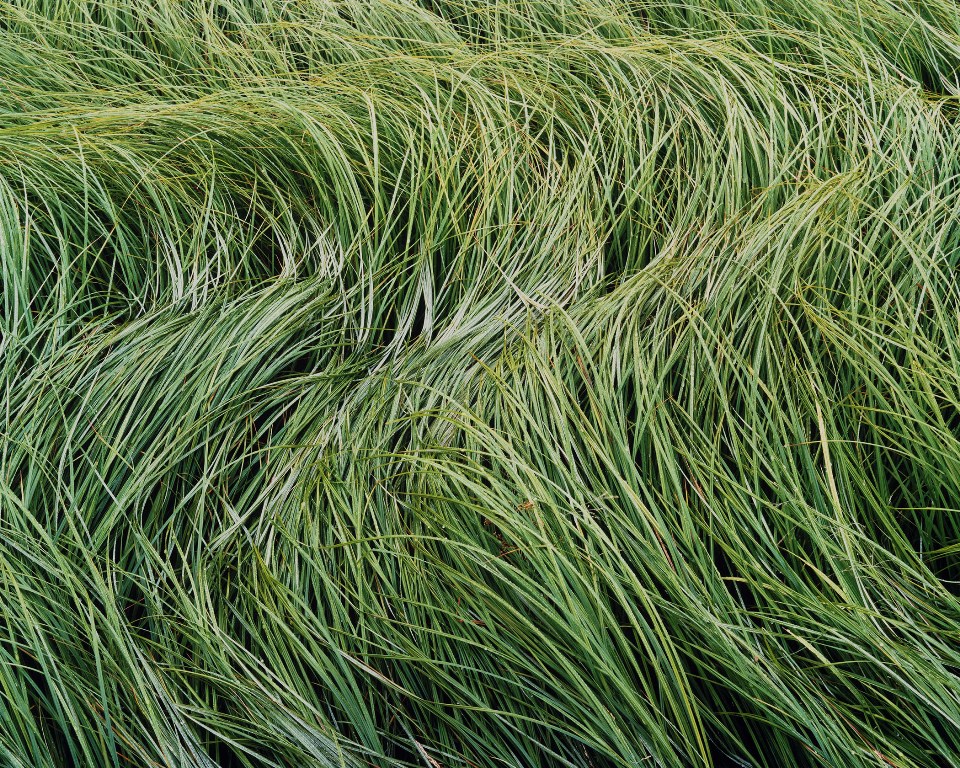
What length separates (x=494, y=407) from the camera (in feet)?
4.78

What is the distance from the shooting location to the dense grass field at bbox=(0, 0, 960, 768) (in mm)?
1173

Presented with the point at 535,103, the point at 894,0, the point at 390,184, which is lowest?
the point at 390,184

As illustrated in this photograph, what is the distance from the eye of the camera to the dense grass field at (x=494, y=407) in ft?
3.85

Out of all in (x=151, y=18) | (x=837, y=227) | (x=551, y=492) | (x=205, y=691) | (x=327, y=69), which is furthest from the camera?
(x=151, y=18)

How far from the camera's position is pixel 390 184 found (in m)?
1.92

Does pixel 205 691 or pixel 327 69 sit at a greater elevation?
pixel 327 69

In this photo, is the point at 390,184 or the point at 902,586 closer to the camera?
the point at 902,586

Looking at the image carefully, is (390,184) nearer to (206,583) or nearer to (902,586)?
(206,583)

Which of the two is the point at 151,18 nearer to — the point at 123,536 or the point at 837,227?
the point at 123,536

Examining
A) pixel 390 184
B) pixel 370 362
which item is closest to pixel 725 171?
pixel 390 184

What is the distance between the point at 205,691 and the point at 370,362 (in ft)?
2.23

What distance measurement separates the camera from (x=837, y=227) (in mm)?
1642

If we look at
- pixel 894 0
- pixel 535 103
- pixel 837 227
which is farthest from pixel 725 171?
pixel 894 0

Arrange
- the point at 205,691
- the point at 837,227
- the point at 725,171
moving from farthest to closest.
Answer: the point at 725,171
the point at 837,227
the point at 205,691
